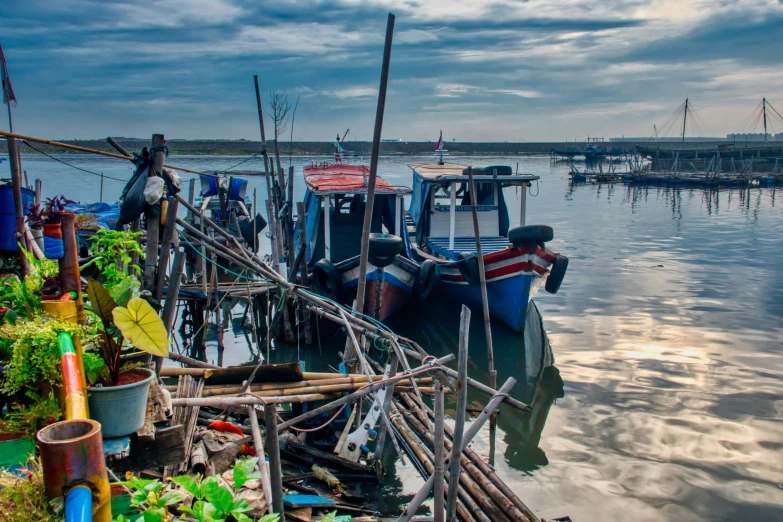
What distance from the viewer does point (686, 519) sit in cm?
609

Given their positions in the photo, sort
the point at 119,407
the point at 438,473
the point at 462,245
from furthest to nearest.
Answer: the point at 462,245 → the point at 438,473 → the point at 119,407

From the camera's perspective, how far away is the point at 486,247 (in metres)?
13.2

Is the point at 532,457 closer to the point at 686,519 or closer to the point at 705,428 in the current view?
the point at 686,519

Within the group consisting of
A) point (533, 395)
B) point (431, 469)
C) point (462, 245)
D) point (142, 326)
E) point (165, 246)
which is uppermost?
point (165, 246)

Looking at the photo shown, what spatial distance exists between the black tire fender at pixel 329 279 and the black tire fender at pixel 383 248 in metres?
1.08

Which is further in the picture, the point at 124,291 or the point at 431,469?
the point at 431,469

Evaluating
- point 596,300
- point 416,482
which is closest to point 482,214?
point 596,300

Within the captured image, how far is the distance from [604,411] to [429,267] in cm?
438

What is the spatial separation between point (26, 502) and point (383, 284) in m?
9.05

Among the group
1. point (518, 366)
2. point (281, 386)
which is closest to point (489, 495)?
point (281, 386)

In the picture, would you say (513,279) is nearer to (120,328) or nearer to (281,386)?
(281,386)

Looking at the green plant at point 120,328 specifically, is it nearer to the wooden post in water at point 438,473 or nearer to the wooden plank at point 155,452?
the wooden plank at point 155,452

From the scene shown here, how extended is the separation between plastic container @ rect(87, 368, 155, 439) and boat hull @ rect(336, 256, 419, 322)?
7583mm

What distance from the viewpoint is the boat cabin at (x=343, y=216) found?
12.3 m
